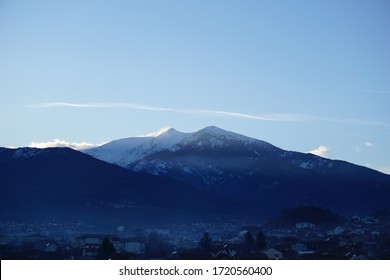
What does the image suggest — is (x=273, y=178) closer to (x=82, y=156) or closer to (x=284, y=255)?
(x=82, y=156)

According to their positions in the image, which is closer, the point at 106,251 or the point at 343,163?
the point at 106,251

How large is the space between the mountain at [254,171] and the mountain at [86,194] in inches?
519

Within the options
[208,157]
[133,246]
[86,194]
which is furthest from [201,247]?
[208,157]

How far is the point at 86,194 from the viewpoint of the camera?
118688 millimetres

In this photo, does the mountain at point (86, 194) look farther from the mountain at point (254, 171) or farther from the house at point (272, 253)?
the house at point (272, 253)

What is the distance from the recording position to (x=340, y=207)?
448ft

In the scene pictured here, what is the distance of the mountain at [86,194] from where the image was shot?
103m

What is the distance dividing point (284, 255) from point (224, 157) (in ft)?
451

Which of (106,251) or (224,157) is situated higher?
(224,157)

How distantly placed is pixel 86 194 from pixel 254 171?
58605 millimetres

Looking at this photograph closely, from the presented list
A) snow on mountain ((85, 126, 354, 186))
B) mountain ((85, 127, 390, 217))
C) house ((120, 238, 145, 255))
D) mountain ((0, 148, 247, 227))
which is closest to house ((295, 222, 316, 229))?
mountain ((0, 148, 247, 227))

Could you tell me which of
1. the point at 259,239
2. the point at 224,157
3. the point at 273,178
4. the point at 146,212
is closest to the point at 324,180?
the point at 273,178

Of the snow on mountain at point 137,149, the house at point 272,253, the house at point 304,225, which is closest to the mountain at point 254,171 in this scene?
the snow on mountain at point 137,149

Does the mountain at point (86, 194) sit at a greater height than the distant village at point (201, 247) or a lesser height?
greater
